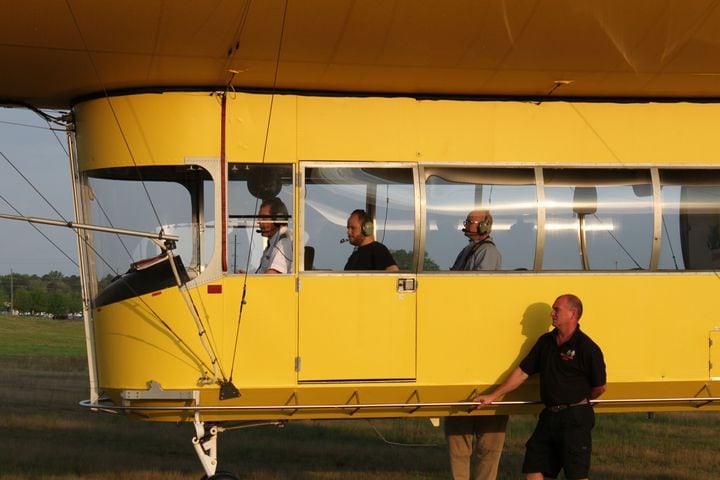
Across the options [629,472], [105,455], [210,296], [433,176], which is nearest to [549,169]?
[433,176]

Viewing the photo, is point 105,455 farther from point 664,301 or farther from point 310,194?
point 664,301

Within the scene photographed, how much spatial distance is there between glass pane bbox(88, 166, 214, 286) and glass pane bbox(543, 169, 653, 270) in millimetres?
2727

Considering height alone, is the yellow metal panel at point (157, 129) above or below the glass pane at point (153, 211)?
above

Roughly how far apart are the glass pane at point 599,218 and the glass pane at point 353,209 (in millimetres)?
1156

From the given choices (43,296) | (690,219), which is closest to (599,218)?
(690,219)

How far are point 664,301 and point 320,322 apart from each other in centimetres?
279

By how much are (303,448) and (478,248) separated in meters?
6.91

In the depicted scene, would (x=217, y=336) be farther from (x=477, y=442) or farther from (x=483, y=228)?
(x=477, y=442)

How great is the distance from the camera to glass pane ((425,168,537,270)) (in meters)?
8.42

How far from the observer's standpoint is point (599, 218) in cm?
868

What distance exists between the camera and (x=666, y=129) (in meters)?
8.77

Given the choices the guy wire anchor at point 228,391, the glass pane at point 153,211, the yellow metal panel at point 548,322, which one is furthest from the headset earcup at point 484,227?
the guy wire anchor at point 228,391

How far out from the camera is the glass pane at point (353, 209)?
8250mm

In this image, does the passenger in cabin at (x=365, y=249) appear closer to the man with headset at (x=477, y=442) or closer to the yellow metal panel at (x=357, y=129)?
the yellow metal panel at (x=357, y=129)
